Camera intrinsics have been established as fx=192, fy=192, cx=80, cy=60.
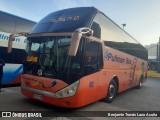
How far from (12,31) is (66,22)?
414 cm

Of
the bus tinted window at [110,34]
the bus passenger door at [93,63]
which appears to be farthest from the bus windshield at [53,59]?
the bus tinted window at [110,34]

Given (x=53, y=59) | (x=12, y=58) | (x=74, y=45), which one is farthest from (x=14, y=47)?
(x=74, y=45)

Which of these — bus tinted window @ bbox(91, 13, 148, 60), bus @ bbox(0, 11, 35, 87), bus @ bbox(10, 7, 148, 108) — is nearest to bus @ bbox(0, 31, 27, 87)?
bus @ bbox(0, 11, 35, 87)

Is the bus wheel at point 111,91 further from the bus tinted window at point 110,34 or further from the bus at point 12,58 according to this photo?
the bus at point 12,58

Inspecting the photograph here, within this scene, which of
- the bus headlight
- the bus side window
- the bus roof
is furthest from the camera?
the bus roof

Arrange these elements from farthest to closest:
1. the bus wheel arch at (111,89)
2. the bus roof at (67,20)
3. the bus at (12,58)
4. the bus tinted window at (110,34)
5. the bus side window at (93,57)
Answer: the bus at (12,58) → the bus wheel arch at (111,89) → the bus tinted window at (110,34) → the bus roof at (67,20) → the bus side window at (93,57)

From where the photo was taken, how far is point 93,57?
20.9 feet

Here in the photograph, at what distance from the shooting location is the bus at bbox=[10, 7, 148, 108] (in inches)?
222

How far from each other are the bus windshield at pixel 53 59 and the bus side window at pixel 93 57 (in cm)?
32

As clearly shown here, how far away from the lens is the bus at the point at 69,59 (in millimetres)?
5645

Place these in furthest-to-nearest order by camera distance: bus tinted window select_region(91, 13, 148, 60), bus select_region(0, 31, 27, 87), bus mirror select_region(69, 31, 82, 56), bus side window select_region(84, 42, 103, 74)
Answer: bus select_region(0, 31, 27, 87) < bus tinted window select_region(91, 13, 148, 60) < bus side window select_region(84, 42, 103, 74) < bus mirror select_region(69, 31, 82, 56)

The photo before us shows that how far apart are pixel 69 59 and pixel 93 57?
3.39 ft

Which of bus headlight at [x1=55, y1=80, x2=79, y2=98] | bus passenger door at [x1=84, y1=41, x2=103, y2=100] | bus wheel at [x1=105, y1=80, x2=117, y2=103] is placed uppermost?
bus passenger door at [x1=84, y1=41, x2=103, y2=100]

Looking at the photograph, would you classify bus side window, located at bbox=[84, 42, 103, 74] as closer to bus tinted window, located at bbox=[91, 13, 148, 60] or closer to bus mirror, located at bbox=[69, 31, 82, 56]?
bus tinted window, located at bbox=[91, 13, 148, 60]
